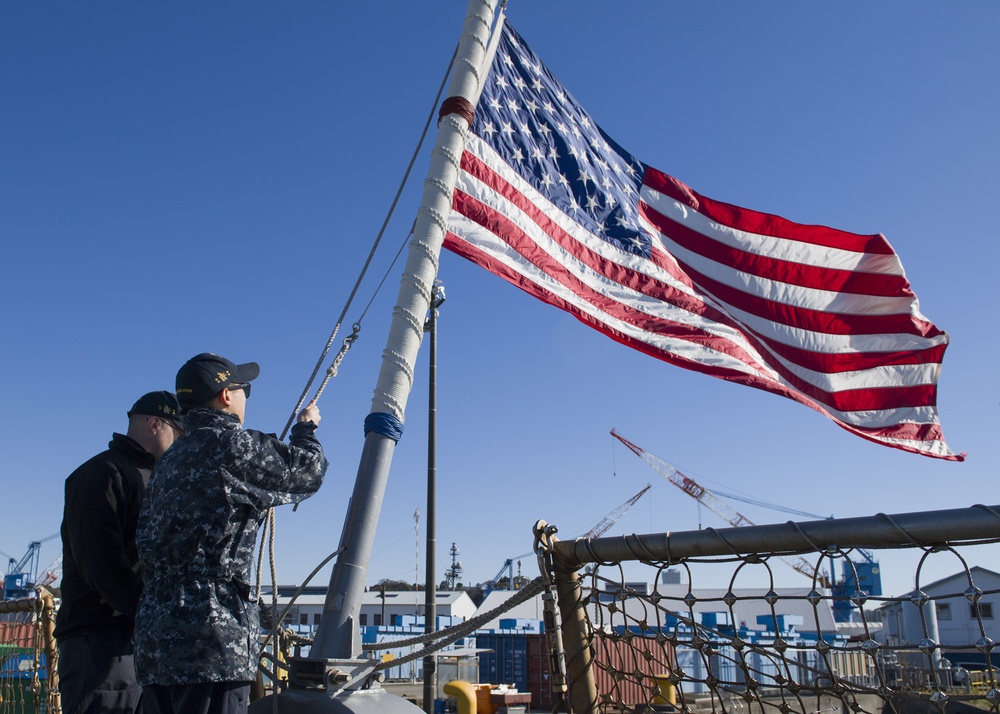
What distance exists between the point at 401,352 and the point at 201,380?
1.13 meters

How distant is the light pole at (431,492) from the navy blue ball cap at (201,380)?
10.7m

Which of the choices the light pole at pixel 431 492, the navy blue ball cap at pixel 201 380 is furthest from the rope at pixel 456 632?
the light pole at pixel 431 492

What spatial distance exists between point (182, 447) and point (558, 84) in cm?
523

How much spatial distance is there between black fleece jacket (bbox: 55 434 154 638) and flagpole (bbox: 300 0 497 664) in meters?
0.74

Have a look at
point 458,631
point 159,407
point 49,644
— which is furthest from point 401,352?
point 49,644

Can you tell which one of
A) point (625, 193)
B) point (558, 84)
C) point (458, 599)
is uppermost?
point (558, 84)

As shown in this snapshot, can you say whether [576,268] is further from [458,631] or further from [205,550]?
[205,550]

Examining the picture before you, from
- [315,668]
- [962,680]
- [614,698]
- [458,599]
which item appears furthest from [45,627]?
[458,599]

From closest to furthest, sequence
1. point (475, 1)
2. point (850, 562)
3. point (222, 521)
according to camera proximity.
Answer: point (850, 562)
point (222, 521)
point (475, 1)

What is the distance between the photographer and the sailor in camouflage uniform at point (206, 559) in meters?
2.31

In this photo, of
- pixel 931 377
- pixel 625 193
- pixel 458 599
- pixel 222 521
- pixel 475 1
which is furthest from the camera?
pixel 458 599

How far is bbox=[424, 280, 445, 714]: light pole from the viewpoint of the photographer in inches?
516

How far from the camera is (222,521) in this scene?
2.41m

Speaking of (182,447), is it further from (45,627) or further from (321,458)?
(45,627)
